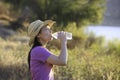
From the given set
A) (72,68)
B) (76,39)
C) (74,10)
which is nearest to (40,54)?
(72,68)

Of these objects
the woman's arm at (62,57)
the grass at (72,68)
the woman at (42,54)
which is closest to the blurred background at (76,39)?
the grass at (72,68)

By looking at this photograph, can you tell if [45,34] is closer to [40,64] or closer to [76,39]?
[40,64]

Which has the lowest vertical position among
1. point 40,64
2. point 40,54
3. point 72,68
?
point 72,68

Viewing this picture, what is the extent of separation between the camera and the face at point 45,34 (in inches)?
212

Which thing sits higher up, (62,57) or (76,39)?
(62,57)

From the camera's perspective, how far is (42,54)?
208 inches

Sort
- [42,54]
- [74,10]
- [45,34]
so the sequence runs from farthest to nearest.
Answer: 1. [74,10]
2. [45,34]
3. [42,54]

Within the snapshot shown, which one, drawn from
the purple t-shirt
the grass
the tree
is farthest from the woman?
the tree

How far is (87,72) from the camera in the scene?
30.7 feet

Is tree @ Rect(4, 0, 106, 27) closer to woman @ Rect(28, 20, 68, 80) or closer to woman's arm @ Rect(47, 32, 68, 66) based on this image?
woman @ Rect(28, 20, 68, 80)

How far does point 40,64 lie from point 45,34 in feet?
1.17

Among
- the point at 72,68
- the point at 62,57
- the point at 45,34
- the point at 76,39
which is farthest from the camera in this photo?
the point at 76,39

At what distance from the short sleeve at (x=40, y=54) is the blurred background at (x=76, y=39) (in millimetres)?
3222

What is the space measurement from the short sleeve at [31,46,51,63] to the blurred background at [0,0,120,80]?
127 inches
